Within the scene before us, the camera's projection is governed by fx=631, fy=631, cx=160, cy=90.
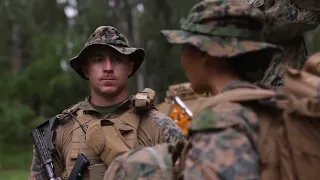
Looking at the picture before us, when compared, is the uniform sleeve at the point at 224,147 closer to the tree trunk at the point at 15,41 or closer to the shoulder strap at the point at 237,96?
the shoulder strap at the point at 237,96

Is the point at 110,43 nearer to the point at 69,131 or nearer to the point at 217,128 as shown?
the point at 69,131

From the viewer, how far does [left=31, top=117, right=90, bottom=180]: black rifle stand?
3855 millimetres

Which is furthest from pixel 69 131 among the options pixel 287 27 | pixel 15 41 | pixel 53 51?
pixel 15 41

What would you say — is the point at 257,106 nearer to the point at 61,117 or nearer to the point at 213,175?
the point at 213,175

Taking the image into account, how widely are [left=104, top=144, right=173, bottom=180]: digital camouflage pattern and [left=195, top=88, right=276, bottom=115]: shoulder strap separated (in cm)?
29

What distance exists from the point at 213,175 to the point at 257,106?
366mm

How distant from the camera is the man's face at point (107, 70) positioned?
402cm

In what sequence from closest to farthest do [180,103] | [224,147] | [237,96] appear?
[224,147], [237,96], [180,103]

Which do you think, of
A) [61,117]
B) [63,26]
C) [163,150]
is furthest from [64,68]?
[163,150]

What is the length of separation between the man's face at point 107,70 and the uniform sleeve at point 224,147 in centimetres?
179

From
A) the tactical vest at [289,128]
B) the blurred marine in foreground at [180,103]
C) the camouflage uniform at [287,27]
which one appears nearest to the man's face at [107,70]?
the camouflage uniform at [287,27]

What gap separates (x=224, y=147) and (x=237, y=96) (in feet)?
0.73

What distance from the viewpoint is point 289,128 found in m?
2.38

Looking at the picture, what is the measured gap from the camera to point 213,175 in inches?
86.7
